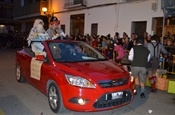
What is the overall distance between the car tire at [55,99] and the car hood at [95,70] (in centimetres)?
50

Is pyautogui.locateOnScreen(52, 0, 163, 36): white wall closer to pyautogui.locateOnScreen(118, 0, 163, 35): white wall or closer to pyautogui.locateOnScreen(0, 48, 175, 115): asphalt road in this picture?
pyautogui.locateOnScreen(118, 0, 163, 35): white wall

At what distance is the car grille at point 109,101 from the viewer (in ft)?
15.0

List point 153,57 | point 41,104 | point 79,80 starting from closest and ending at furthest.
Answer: point 79,80, point 41,104, point 153,57

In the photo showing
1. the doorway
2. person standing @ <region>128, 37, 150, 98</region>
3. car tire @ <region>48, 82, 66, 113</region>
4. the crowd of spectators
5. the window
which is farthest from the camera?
the doorway

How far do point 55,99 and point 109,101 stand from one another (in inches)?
46.6

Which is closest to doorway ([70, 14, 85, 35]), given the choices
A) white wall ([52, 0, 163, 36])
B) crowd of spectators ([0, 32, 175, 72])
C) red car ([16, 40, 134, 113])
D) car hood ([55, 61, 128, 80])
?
white wall ([52, 0, 163, 36])

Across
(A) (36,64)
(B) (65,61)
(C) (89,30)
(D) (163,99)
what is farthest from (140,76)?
(C) (89,30)

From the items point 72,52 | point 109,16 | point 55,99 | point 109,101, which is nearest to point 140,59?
point 72,52

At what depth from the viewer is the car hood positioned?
471cm

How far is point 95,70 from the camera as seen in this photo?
16.1 ft

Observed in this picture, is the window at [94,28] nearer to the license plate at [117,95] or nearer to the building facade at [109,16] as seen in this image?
the building facade at [109,16]

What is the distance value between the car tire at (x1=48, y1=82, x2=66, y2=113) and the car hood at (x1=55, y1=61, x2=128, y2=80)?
0.50 m

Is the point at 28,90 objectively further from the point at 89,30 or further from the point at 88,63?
the point at 89,30

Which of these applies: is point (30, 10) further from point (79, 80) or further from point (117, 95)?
point (117, 95)
